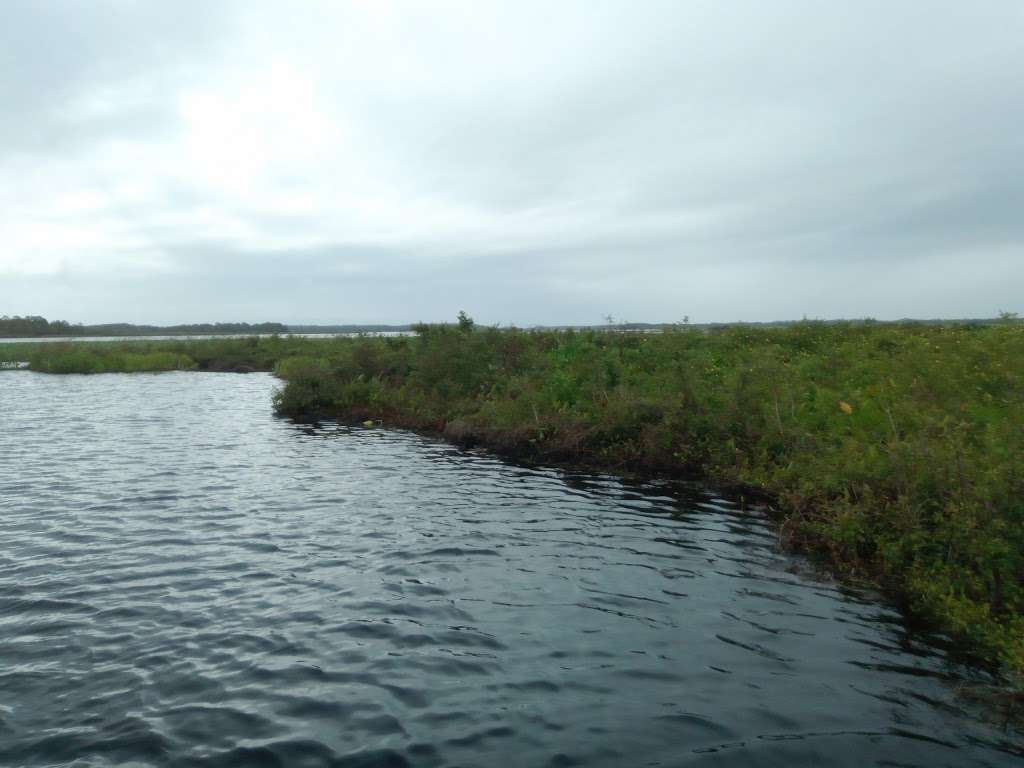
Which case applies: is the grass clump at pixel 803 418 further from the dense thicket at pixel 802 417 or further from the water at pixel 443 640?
the water at pixel 443 640

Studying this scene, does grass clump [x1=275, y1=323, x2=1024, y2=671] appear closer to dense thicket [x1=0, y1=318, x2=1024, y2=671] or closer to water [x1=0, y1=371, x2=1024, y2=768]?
dense thicket [x1=0, y1=318, x2=1024, y2=671]

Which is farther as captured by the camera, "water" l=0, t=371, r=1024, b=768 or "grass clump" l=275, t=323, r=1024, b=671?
"grass clump" l=275, t=323, r=1024, b=671

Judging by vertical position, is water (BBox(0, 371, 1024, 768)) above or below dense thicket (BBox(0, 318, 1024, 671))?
below

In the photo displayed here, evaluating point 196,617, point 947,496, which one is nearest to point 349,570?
point 196,617

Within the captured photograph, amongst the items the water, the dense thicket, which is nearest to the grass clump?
the dense thicket

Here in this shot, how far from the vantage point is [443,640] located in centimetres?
758

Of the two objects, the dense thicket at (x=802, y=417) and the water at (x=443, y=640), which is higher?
the dense thicket at (x=802, y=417)

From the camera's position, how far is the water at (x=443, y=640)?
18.9ft

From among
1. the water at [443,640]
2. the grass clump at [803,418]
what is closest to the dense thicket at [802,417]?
the grass clump at [803,418]

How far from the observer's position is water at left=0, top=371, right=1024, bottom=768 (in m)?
5.76

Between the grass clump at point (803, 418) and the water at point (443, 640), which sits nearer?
the water at point (443, 640)

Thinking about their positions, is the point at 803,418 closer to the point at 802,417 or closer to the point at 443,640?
the point at 802,417

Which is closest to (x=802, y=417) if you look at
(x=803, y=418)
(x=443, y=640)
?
(x=803, y=418)

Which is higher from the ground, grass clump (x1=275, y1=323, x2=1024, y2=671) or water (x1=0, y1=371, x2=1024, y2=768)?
grass clump (x1=275, y1=323, x2=1024, y2=671)
